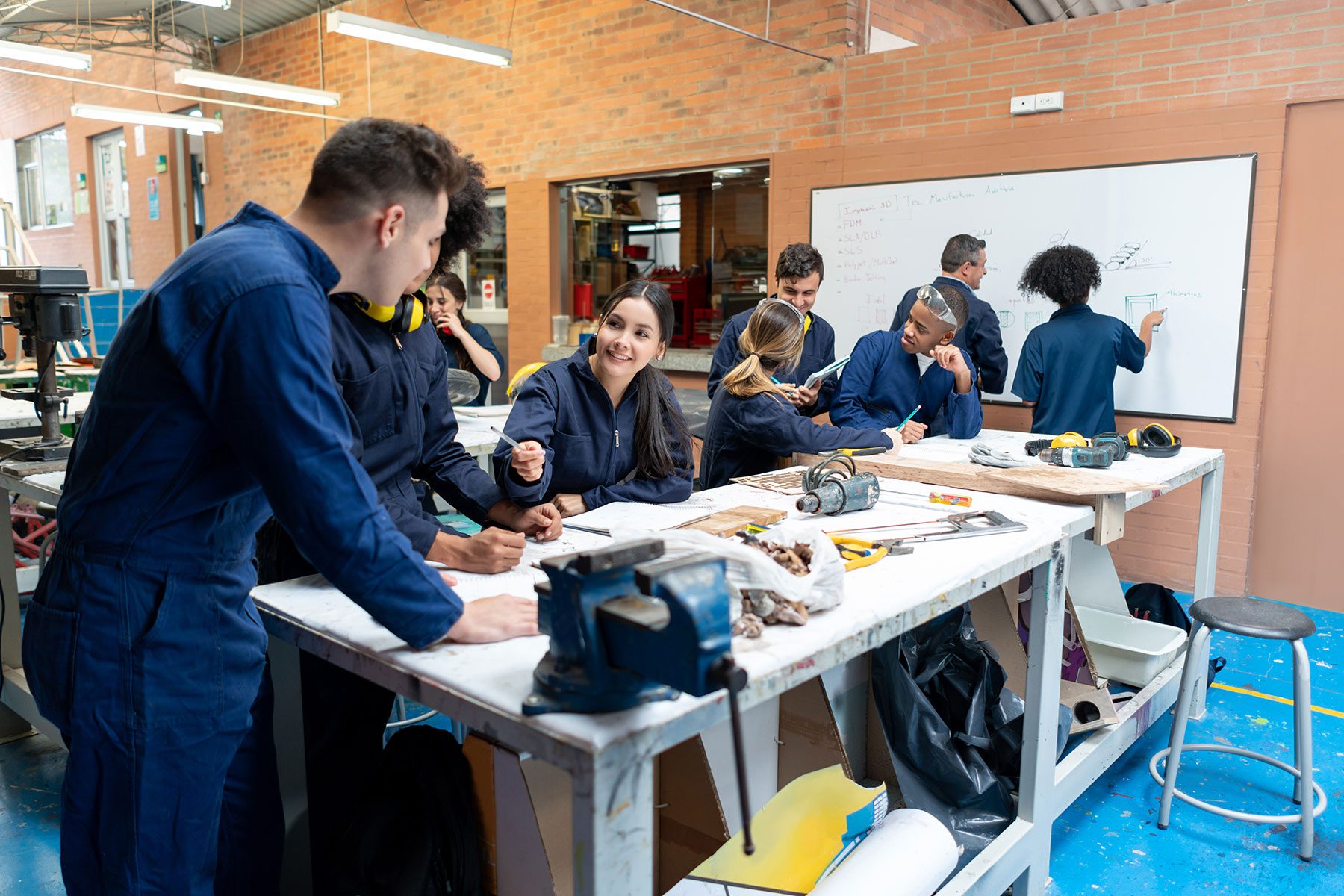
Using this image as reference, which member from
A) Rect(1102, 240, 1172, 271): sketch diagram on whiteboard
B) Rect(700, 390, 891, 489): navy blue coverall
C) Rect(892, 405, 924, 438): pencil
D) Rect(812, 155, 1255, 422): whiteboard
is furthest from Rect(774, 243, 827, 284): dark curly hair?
Rect(1102, 240, 1172, 271): sketch diagram on whiteboard

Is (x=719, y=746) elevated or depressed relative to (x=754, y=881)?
elevated

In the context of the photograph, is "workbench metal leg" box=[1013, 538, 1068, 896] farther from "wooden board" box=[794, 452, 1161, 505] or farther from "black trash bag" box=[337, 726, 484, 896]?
"black trash bag" box=[337, 726, 484, 896]

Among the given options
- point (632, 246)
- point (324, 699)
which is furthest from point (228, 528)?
point (632, 246)

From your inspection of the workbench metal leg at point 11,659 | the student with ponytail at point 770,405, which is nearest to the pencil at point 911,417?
the student with ponytail at point 770,405

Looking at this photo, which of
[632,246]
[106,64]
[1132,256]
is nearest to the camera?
[1132,256]

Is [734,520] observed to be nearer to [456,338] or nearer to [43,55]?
[456,338]

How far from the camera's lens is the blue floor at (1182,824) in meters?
2.16

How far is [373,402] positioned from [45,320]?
59.3 inches

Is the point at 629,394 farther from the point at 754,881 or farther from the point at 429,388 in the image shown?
the point at 754,881

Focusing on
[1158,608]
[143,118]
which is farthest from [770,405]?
[143,118]

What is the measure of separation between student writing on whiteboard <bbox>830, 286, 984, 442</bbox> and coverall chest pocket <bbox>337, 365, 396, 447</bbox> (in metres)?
2.08

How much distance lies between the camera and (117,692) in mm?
1206

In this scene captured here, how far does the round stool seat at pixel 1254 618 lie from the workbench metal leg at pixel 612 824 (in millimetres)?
1779

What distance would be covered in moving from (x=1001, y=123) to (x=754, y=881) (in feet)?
13.7
